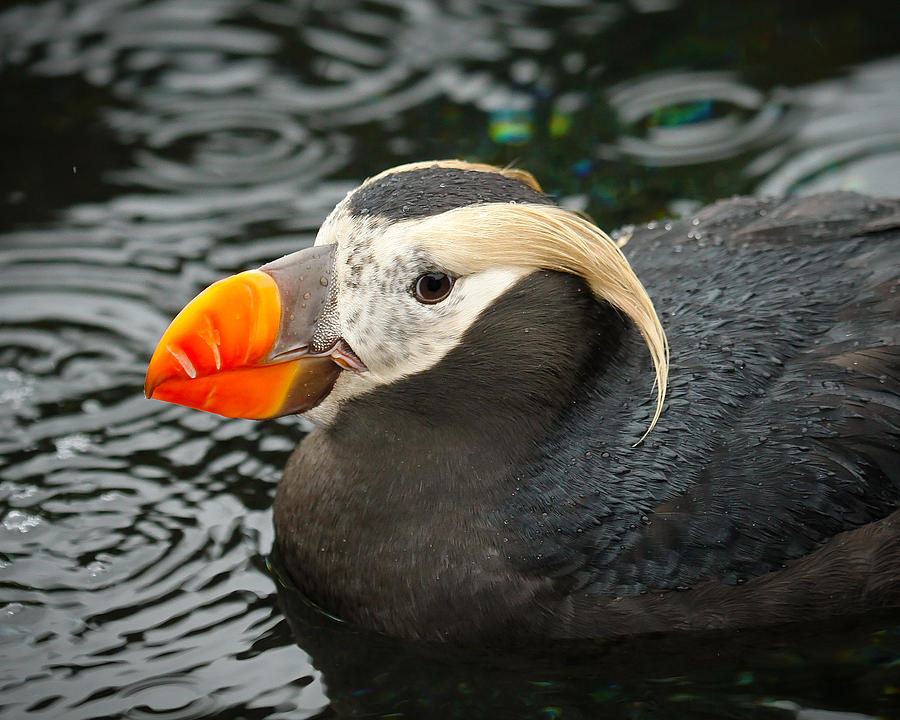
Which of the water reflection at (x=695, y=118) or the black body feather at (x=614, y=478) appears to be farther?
the water reflection at (x=695, y=118)

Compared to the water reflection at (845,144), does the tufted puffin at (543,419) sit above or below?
below

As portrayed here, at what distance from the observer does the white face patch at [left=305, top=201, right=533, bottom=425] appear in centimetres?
405

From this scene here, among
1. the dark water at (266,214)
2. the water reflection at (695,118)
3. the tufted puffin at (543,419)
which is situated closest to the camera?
the tufted puffin at (543,419)

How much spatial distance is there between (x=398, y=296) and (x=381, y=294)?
0.05 meters

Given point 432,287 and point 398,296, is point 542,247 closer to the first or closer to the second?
point 432,287

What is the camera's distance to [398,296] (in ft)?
13.4

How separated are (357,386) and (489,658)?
0.96m

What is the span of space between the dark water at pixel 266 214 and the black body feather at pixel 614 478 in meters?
0.17

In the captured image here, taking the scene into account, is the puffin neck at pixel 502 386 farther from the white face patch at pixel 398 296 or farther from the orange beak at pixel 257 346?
the orange beak at pixel 257 346

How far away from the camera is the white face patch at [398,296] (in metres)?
4.05

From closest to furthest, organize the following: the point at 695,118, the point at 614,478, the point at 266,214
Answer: the point at 614,478 → the point at 266,214 → the point at 695,118

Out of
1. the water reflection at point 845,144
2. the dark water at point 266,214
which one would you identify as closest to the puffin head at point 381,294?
the dark water at point 266,214

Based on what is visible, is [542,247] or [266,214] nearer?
[542,247]

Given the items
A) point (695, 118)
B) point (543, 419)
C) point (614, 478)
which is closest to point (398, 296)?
point (543, 419)
